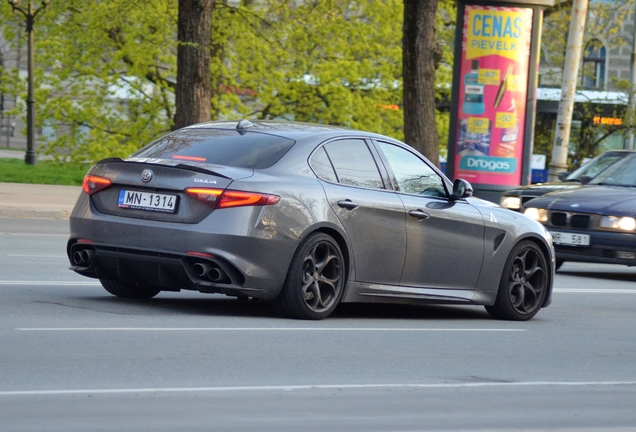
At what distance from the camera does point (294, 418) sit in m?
5.61

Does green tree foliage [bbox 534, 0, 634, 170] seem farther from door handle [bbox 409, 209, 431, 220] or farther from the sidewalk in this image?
door handle [bbox 409, 209, 431, 220]

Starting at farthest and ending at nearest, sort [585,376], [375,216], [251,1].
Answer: [251,1] < [375,216] < [585,376]

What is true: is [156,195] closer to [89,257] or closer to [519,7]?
[89,257]

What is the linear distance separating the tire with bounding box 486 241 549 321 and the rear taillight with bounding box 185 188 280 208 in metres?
2.77

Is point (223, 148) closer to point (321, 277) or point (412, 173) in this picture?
point (321, 277)

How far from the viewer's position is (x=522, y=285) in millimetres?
10453

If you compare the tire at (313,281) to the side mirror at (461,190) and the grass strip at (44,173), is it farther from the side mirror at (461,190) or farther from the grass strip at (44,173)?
the grass strip at (44,173)

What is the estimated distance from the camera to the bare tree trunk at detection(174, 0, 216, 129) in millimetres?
23062

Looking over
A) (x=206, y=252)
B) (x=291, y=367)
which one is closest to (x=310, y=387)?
(x=291, y=367)

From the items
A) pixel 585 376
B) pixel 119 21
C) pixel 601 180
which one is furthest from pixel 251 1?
pixel 585 376

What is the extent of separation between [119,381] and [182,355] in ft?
2.91

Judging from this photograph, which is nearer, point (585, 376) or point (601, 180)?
point (585, 376)

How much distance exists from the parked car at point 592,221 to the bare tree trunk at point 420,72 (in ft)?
27.5

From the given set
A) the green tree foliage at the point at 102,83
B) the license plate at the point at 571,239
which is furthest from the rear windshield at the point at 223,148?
the green tree foliage at the point at 102,83
